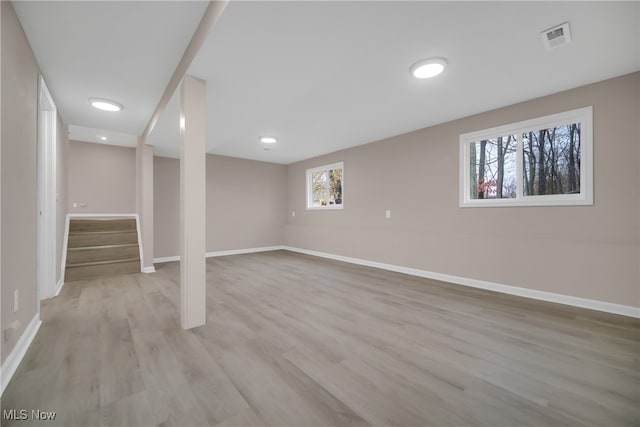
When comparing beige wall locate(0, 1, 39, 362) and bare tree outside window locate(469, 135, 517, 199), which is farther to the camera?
bare tree outside window locate(469, 135, 517, 199)

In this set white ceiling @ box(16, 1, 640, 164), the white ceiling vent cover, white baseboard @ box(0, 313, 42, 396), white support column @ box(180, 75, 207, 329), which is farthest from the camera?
white support column @ box(180, 75, 207, 329)

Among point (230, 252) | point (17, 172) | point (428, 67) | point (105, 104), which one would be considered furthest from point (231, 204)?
point (428, 67)

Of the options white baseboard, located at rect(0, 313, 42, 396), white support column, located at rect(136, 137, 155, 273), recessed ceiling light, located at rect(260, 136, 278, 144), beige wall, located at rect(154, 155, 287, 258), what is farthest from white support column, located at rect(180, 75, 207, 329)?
beige wall, located at rect(154, 155, 287, 258)

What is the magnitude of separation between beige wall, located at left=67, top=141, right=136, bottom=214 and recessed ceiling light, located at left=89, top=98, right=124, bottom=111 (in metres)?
2.94

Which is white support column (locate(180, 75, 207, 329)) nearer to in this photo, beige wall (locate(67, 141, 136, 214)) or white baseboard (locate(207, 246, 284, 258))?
white baseboard (locate(207, 246, 284, 258))

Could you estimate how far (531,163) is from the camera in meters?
3.29

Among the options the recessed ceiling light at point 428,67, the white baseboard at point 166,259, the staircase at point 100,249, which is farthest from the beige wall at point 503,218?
the staircase at point 100,249

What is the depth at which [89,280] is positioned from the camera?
13.1 ft

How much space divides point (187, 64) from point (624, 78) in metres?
4.26

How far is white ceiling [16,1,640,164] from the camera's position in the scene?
1.72 meters

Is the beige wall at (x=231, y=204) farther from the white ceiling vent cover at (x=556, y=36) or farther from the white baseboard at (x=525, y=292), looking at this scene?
the white ceiling vent cover at (x=556, y=36)

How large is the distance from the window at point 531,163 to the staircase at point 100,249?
5.69 m

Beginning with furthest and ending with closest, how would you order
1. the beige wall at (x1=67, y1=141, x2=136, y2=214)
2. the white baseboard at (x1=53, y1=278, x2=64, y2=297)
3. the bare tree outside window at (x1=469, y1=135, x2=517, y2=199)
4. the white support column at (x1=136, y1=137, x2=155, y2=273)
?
the beige wall at (x1=67, y1=141, x2=136, y2=214) < the white support column at (x1=136, y1=137, x2=155, y2=273) < the bare tree outside window at (x1=469, y1=135, x2=517, y2=199) < the white baseboard at (x1=53, y1=278, x2=64, y2=297)

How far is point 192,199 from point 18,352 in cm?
154
